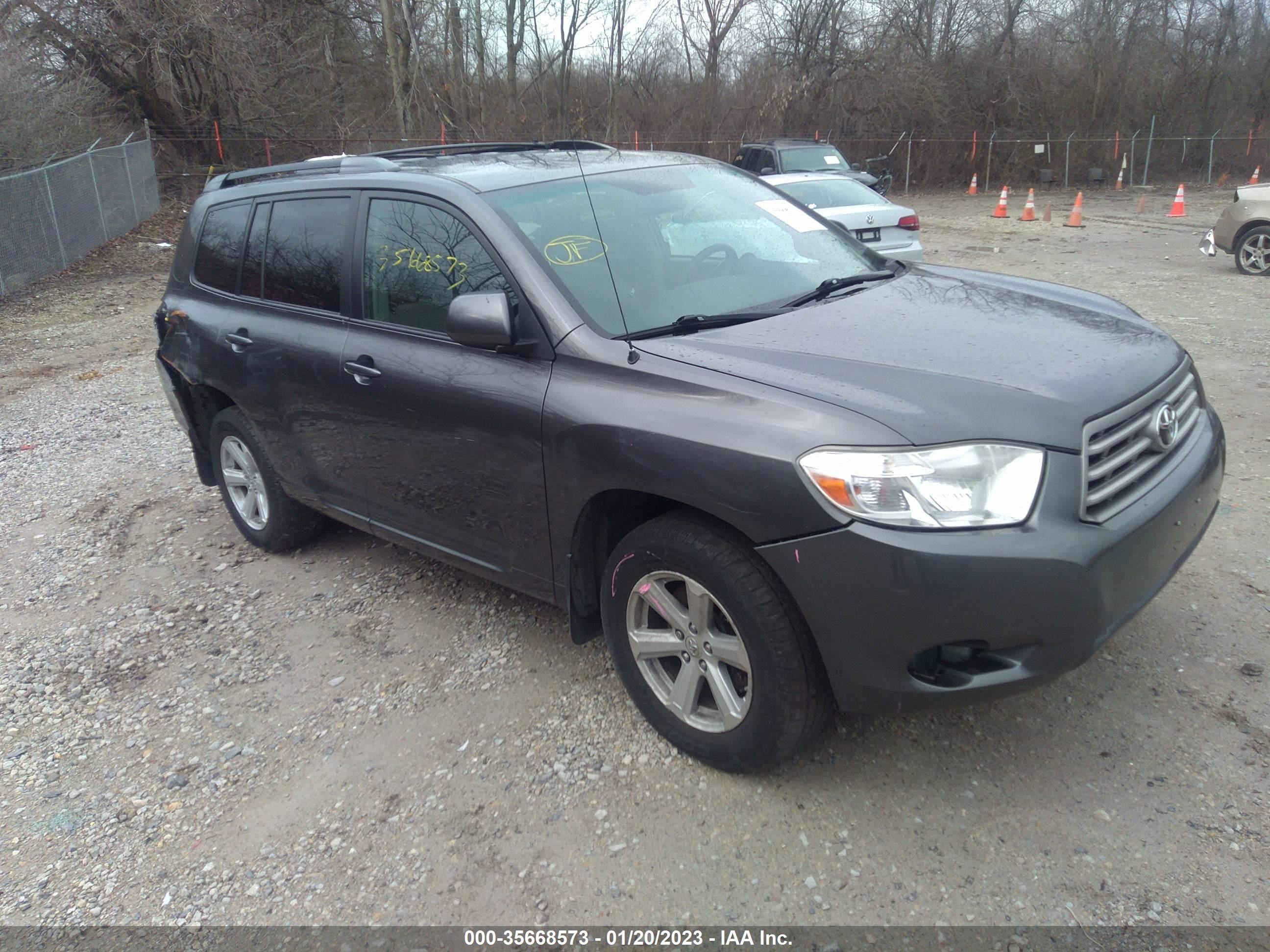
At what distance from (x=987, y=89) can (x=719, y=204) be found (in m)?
28.8

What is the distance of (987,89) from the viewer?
2858 cm

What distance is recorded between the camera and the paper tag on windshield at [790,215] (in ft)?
13.2

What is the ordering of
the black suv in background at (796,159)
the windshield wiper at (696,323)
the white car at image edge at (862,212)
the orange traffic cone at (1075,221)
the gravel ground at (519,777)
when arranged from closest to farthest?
the gravel ground at (519,777) < the windshield wiper at (696,323) < the white car at image edge at (862,212) < the black suv in background at (796,159) < the orange traffic cone at (1075,221)

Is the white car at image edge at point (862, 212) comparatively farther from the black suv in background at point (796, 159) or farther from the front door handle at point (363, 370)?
the front door handle at point (363, 370)

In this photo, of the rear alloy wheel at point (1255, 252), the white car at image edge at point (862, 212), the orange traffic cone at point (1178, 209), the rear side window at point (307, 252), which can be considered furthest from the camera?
the orange traffic cone at point (1178, 209)

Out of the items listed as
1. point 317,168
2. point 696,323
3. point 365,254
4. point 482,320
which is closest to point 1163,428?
point 696,323

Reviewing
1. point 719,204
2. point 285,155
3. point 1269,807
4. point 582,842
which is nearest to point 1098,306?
point 719,204

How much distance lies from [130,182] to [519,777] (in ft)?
60.7

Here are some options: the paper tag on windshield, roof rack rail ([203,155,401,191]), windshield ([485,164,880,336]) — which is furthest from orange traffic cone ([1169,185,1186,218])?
roof rack rail ([203,155,401,191])

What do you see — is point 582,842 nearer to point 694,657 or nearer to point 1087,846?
point 694,657

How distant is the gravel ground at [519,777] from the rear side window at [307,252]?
1.42 meters

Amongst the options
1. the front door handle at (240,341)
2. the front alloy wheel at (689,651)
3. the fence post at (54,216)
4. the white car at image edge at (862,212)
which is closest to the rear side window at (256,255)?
the front door handle at (240,341)

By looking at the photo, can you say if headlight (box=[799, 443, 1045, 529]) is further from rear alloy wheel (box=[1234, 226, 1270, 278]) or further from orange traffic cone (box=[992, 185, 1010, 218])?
orange traffic cone (box=[992, 185, 1010, 218])

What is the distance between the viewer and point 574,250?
131 inches
